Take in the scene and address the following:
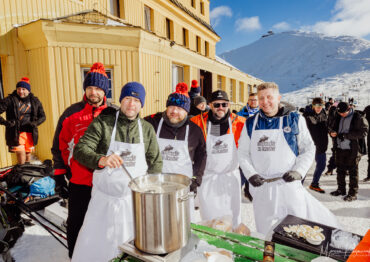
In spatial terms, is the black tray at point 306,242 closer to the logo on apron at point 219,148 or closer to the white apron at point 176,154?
the white apron at point 176,154

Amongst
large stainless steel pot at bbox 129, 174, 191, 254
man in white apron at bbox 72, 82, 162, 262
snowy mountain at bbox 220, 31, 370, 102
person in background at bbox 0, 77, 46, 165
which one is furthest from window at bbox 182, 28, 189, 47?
snowy mountain at bbox 220, 31, 370, 102

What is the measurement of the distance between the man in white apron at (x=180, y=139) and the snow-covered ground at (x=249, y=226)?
1698mm

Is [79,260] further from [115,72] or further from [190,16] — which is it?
[190,16]

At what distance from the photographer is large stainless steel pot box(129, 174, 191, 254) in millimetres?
1265

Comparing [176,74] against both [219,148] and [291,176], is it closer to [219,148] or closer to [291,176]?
[219,148]

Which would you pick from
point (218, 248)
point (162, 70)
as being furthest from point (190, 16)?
point (218, 248)

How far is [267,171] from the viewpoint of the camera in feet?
8.40

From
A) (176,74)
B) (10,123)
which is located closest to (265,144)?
(10,123)

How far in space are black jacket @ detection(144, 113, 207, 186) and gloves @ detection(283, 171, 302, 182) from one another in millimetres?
1015

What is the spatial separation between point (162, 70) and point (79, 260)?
7.37 m

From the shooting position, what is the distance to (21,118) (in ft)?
16.9

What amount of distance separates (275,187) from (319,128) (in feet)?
12.3

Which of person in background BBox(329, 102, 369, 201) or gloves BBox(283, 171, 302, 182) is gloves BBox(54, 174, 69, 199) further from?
person in background BBox(329, 102, 369, 201)

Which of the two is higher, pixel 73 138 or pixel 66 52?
pixel 66 52
